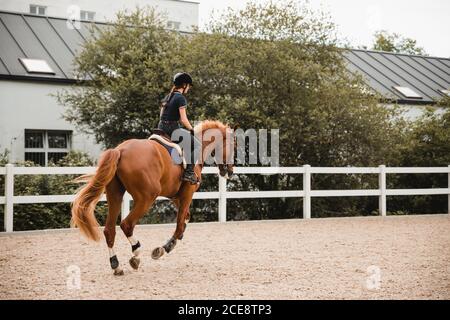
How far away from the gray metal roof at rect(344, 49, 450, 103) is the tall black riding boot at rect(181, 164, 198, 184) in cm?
2112

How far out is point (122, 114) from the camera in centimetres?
1684

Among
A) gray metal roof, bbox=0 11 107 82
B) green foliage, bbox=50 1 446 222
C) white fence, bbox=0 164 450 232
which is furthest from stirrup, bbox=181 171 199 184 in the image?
gray metal roof, bbox=0 11 107 82

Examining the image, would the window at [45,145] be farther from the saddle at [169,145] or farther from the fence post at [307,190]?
the saddle at [169,145]

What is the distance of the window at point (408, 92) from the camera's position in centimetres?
2825

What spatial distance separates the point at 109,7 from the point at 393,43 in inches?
1101

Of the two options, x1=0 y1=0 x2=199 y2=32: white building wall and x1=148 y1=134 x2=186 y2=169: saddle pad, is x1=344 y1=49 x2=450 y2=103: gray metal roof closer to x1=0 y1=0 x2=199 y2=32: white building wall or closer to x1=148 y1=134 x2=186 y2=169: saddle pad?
x1=0 y1=0 x2=199 y2=32: white building wall

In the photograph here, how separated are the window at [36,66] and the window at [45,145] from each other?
234 centimetres

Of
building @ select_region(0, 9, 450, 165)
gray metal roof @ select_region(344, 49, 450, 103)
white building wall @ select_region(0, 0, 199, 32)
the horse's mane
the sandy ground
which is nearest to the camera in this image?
the sandy ground

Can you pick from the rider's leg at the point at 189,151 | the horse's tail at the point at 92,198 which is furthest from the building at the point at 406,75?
the horse's tail at the point at 92,198

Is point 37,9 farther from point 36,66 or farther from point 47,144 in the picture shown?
point 47,144

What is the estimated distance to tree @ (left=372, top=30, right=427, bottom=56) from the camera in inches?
1908

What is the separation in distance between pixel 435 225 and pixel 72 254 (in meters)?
9.45
